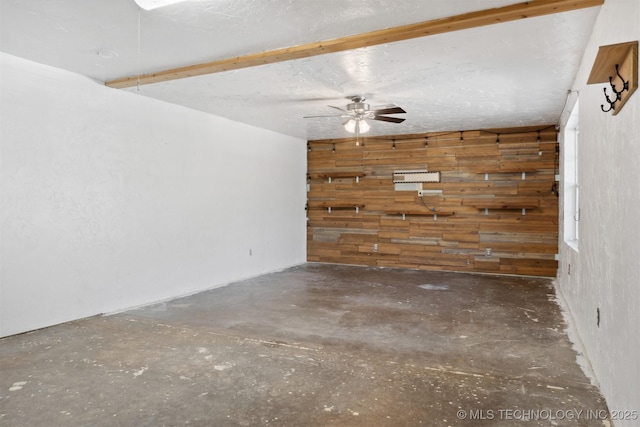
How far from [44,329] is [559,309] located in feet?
18.0

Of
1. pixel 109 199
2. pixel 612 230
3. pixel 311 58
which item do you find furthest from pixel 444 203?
pixel 109 199

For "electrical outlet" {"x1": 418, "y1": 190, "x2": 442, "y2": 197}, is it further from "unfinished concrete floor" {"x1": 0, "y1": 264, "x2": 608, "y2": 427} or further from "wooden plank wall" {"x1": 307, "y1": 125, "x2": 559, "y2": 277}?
"unfinished concrete floor" {"x1": 0, "y1": 264, "x2": 608, "y2": 427}

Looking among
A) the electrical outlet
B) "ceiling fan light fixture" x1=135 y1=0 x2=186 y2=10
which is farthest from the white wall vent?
"ceiling fan light fixture" x1=135 y1=0 x2=186 y2=10

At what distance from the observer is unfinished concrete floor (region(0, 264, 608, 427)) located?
2.44m

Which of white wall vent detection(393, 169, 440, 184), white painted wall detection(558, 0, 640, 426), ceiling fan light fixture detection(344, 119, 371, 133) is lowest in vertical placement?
white painted wall detection(558, 0, 640, 426)

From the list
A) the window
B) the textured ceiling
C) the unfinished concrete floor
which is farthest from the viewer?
the window

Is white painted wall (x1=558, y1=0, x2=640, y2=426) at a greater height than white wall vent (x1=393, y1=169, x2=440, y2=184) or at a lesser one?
lesser

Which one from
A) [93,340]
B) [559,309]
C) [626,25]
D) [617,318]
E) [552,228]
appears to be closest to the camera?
[626,25]

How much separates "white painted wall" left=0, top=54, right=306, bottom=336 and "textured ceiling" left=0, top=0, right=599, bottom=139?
0.36 meters

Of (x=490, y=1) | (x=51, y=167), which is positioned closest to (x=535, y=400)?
(x=490, y=1)

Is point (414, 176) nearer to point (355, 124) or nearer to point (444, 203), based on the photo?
point (444, 203)

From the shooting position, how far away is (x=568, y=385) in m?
2.79

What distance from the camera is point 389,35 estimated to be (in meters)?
3.12

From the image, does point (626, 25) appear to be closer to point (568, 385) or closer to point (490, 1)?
point (490, 1)
